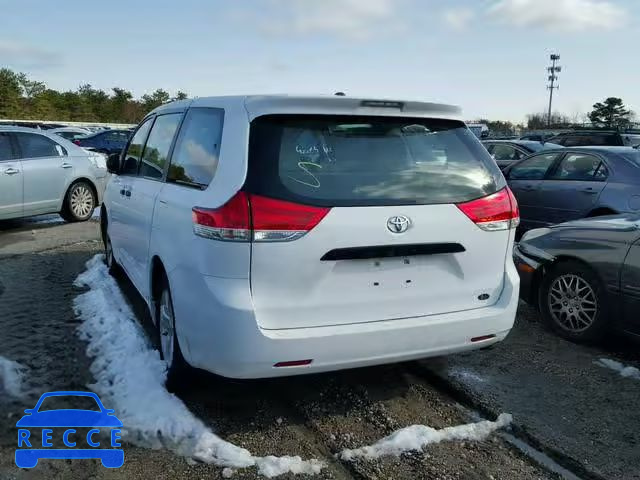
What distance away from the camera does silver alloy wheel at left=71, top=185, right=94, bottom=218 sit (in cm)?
1027

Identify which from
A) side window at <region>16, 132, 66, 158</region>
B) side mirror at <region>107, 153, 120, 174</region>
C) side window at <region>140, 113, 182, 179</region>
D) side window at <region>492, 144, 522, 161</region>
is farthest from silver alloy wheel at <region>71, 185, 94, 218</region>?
side window at <region>492, 144, 522, 161</region>

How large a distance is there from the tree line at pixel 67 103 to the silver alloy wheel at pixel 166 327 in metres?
50.8

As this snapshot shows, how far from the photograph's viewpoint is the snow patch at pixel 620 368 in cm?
411

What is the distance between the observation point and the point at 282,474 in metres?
2.87

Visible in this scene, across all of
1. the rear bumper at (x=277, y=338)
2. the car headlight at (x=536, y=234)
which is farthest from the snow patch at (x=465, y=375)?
the car headlight at (x=536, y=234)

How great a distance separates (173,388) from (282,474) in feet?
3.30

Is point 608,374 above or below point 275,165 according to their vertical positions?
below

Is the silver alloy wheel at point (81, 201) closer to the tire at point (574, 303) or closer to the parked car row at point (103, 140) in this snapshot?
the tire at point (574, 303)

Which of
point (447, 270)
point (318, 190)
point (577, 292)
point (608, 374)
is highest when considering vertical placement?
point (318, 190)

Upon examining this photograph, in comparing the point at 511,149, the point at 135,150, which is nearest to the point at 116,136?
the point at 511,149

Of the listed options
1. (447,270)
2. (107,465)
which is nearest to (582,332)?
(447,270)

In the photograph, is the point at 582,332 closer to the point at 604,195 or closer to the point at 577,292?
the point at 577,292

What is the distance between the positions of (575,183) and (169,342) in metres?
6.43

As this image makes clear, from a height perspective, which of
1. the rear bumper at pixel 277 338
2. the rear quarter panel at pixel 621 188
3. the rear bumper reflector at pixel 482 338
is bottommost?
the rear bumper reflector at pixel 482 338
